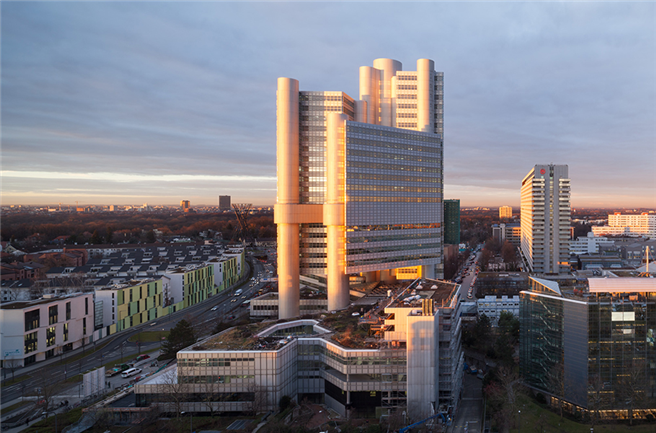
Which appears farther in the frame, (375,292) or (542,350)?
(375,292)

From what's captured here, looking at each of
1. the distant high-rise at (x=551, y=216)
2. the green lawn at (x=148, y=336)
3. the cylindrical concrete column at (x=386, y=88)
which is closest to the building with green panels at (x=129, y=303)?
the green lawn at (x=148, y=336)

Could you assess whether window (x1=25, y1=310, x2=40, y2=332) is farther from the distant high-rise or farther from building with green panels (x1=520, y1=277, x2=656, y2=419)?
the distant high-rise

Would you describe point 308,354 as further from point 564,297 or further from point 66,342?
point 66,342

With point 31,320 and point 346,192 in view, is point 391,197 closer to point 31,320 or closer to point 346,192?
point 346,192

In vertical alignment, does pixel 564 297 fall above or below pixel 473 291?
above

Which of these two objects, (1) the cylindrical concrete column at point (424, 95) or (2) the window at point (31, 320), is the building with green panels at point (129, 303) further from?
(1) the cylindrical concrete column at point (424, 95)

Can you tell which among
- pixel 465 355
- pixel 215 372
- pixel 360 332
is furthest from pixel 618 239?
pixel 215 372

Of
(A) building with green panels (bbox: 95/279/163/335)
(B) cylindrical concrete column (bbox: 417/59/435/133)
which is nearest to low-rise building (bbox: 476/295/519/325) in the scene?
(B) cylindrical concrete column (bbox: 417/59/435/133)

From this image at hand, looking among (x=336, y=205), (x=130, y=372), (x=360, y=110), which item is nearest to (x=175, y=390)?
(x=130, y=372)
